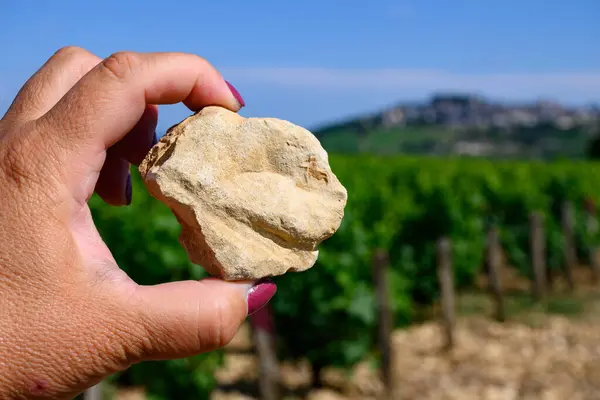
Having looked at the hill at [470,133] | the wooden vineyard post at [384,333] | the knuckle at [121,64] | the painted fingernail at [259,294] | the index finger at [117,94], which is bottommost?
the hill at [470,133]

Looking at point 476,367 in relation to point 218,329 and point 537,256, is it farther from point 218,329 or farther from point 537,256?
point 218,329

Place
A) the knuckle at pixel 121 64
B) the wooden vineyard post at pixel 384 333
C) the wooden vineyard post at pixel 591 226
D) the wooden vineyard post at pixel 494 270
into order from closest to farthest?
the knuckle at pixel 121 64 → the wooden vineyard post at pixel 384 333 → the wooden vineyard post at pixel 494 270 → the wooden vineyard post at pixel 591 226

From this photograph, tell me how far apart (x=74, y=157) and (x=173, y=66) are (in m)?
0.45

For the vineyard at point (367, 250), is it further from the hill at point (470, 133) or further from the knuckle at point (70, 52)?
the hill at point (470, 133)

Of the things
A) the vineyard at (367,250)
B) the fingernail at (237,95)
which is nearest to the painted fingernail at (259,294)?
the fingernail at (237,95)

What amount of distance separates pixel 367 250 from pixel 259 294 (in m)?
6.45

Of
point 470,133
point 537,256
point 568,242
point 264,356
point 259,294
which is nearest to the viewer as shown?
point 259,294

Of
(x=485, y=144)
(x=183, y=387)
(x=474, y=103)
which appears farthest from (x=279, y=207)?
(x=474, y=103)

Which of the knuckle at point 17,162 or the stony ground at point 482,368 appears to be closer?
the knuckle at point 17,162

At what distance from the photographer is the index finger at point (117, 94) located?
6.15ft

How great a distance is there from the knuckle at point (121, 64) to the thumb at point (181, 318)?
25.7 inches

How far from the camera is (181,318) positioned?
192 centimetres

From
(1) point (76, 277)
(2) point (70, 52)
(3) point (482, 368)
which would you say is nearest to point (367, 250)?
(3) point (482, 368)

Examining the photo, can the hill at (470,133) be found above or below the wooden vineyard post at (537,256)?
below
